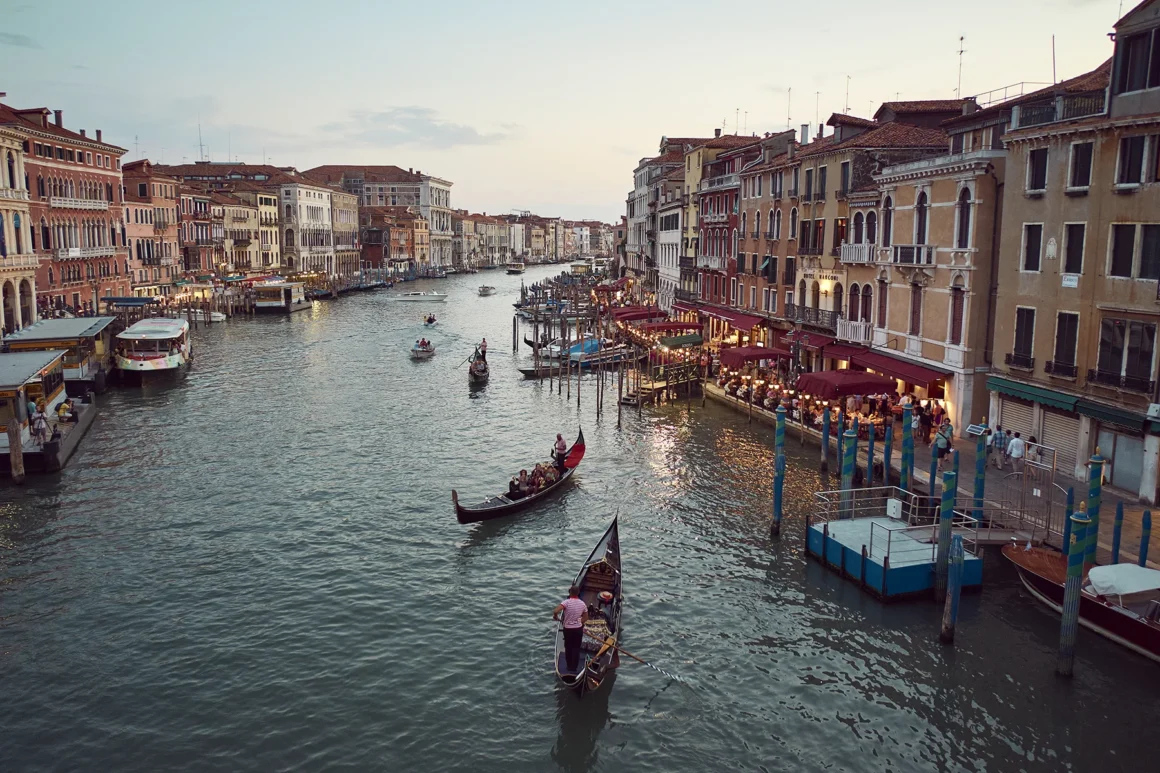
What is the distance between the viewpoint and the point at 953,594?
15.7 meters

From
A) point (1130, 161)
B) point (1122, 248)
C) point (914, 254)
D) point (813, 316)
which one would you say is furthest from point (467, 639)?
point (813, 316)

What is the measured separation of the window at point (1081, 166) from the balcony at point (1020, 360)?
177 inches

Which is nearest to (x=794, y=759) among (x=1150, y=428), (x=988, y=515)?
(x=988, y=515)

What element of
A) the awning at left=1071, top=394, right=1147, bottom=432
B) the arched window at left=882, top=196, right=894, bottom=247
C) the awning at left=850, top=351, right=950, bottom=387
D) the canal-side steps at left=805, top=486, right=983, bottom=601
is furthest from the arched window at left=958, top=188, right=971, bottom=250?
the canal-side steps at left=805, top=486, right=983, bottom=601

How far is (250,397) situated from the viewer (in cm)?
3928

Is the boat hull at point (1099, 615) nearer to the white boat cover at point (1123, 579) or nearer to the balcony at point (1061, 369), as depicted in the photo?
the white boat cover at point (1123, 579)

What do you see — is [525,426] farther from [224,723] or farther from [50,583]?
[224,723]

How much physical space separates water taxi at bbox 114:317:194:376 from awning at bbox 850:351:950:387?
32.8 metres

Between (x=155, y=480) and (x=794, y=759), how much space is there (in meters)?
21.0

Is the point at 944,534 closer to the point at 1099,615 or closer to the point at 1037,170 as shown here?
the point at 1099,615

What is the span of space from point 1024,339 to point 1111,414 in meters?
3.76

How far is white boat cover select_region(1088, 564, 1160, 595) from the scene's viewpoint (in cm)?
1462

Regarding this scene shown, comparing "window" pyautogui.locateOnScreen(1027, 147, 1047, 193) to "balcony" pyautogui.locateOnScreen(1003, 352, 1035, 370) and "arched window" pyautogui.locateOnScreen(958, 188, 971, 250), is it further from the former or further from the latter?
"balcony" pyautogui.locateOnScreen(1003, 352, 1035, 370)

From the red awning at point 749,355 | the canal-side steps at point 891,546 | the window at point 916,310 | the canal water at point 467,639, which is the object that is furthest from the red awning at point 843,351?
the canal-side steps at point 891,546
